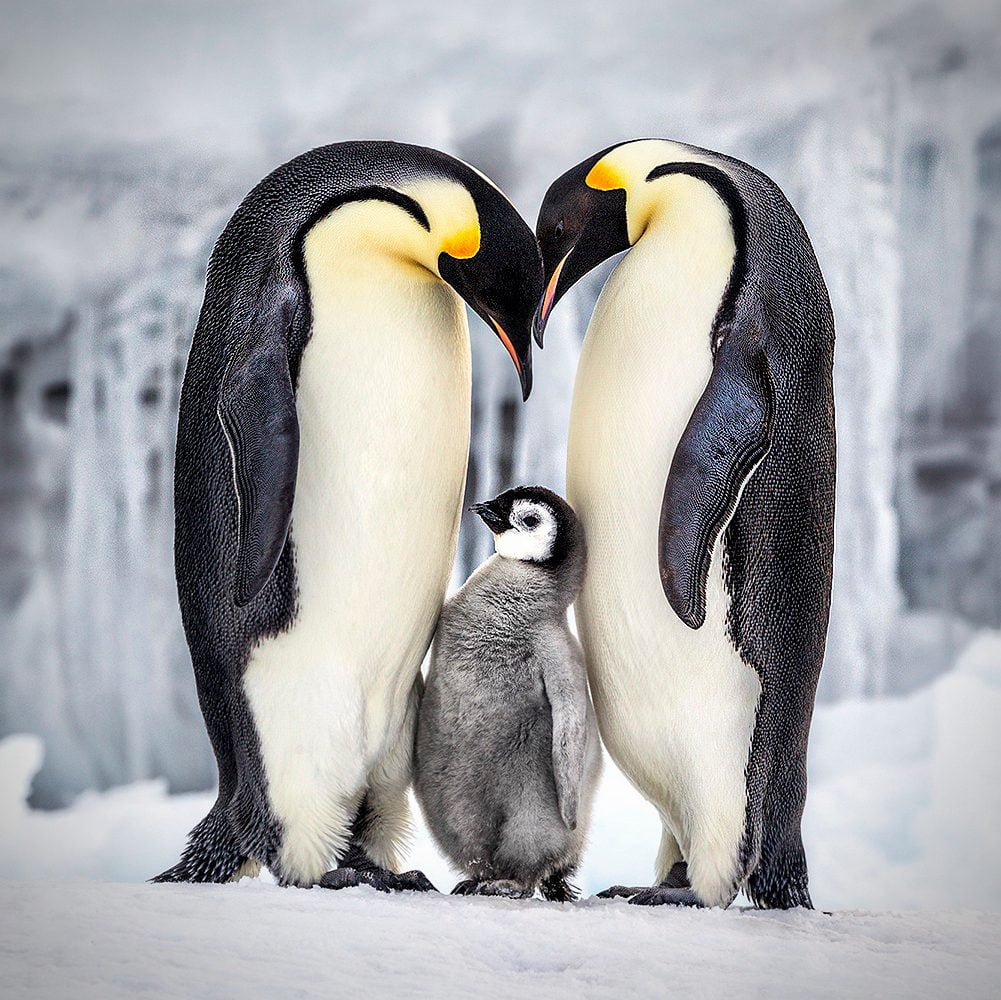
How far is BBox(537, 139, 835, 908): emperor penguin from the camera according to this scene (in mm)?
1277

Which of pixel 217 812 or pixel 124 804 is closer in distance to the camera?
pixel 217 812

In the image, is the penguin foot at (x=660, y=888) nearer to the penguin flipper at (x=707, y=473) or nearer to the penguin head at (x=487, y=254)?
the penguin flipper at (x=707, y=473)

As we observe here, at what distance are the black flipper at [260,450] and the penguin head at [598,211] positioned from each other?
1.06ft

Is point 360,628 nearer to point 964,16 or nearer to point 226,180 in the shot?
point 226,180

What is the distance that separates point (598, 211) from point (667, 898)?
0.72 meters

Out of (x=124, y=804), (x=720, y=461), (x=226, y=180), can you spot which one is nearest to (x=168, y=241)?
(x=226, y=180)

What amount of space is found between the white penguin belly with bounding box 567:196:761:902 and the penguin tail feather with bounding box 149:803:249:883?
1.32ft

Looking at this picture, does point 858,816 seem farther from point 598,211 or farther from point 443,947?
point 443,947

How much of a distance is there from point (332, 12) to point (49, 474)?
1.03 m

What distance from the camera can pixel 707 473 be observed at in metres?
1.23

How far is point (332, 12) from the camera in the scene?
95.8 inches

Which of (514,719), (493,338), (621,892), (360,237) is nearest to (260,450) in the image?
(360,237)

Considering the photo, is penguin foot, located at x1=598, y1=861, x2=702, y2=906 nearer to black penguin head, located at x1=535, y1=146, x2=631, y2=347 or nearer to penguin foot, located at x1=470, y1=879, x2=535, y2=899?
penguin foot, located at x1=470, y1=879, x2=535, y2=899

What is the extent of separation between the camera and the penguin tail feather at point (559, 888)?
1311mm
